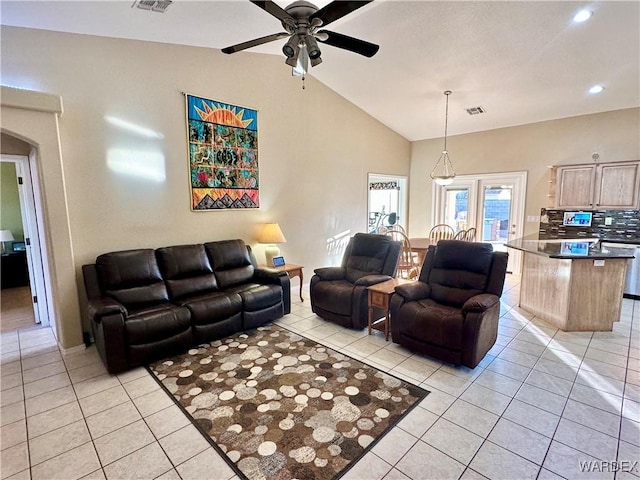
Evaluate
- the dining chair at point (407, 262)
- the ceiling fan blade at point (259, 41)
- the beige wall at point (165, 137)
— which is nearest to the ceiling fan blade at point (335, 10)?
the ceiling fan blade at point (259, 41)

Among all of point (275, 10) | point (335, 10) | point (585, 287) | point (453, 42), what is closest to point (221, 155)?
point (275, 10)

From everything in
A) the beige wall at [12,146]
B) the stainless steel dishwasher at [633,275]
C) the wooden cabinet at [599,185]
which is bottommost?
the stainless steel dishwasher at [633,275]

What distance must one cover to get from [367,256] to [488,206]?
12.2 feet

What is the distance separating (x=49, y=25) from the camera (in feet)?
9.70

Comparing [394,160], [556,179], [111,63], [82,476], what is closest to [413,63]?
[394,160]

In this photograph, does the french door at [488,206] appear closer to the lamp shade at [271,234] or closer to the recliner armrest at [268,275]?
the lamp shade at [271,234]

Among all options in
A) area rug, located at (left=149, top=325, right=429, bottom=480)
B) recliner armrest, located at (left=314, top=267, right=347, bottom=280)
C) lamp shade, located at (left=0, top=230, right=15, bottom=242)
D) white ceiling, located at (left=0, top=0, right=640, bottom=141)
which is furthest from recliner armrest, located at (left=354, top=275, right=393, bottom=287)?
lamp shade, located at (left=0, top=230, right=15, bottom=242)

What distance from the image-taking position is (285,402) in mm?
2414

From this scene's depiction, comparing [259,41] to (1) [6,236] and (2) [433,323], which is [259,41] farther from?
(1) [6,236]

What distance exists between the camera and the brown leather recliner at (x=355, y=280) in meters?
3.69

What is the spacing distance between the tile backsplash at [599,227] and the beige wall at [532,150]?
20 cm

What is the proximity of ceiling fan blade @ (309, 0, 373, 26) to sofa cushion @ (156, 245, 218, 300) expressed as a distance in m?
2.79

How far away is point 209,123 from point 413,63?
2849 mm

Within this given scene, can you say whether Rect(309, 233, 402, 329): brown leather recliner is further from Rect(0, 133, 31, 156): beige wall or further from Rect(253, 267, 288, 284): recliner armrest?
Rect(0, 133, 31, 156): beige wall
